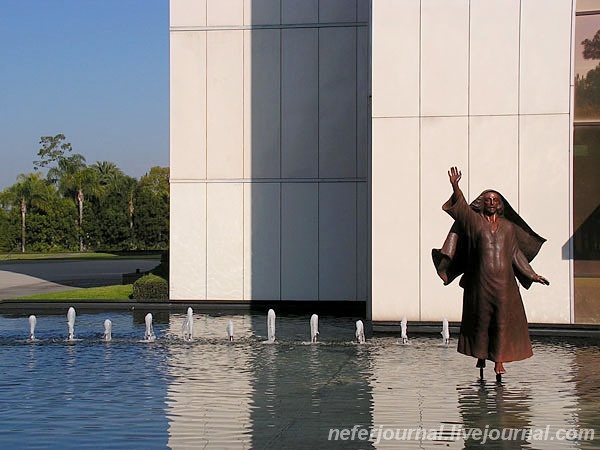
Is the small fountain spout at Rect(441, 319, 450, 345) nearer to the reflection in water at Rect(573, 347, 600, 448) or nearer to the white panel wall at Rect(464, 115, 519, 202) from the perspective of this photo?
the reflection in water at Rect(573, 347, 600, 448)

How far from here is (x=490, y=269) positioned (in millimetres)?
11977

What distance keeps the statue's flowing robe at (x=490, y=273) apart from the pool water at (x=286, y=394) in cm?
60

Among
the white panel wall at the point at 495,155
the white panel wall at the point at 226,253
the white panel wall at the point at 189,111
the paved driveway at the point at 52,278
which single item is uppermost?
the white panel wall at the point at 189,111

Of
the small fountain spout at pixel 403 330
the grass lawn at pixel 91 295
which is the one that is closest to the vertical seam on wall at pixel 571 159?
the small fountain spout at pixel 403 330

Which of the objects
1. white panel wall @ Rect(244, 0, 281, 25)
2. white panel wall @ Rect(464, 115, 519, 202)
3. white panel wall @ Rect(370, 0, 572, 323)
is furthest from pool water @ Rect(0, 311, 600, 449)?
white panel wall @ Rect(244, 0, 281, 25)

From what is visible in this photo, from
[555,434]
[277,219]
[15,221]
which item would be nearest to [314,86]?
[277,219]

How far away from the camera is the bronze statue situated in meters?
11.9

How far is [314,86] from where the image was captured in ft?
88.2

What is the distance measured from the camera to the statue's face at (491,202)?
12.1 meters

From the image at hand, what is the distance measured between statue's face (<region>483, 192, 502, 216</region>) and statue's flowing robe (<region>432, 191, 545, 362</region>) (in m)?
0.08

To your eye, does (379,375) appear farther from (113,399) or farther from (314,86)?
(314,86)

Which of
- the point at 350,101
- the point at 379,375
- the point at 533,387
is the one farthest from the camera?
the point at 350,101

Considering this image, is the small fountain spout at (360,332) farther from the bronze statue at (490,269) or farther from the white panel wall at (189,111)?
the white panel wall at (189,111)

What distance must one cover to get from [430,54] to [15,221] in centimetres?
6590
